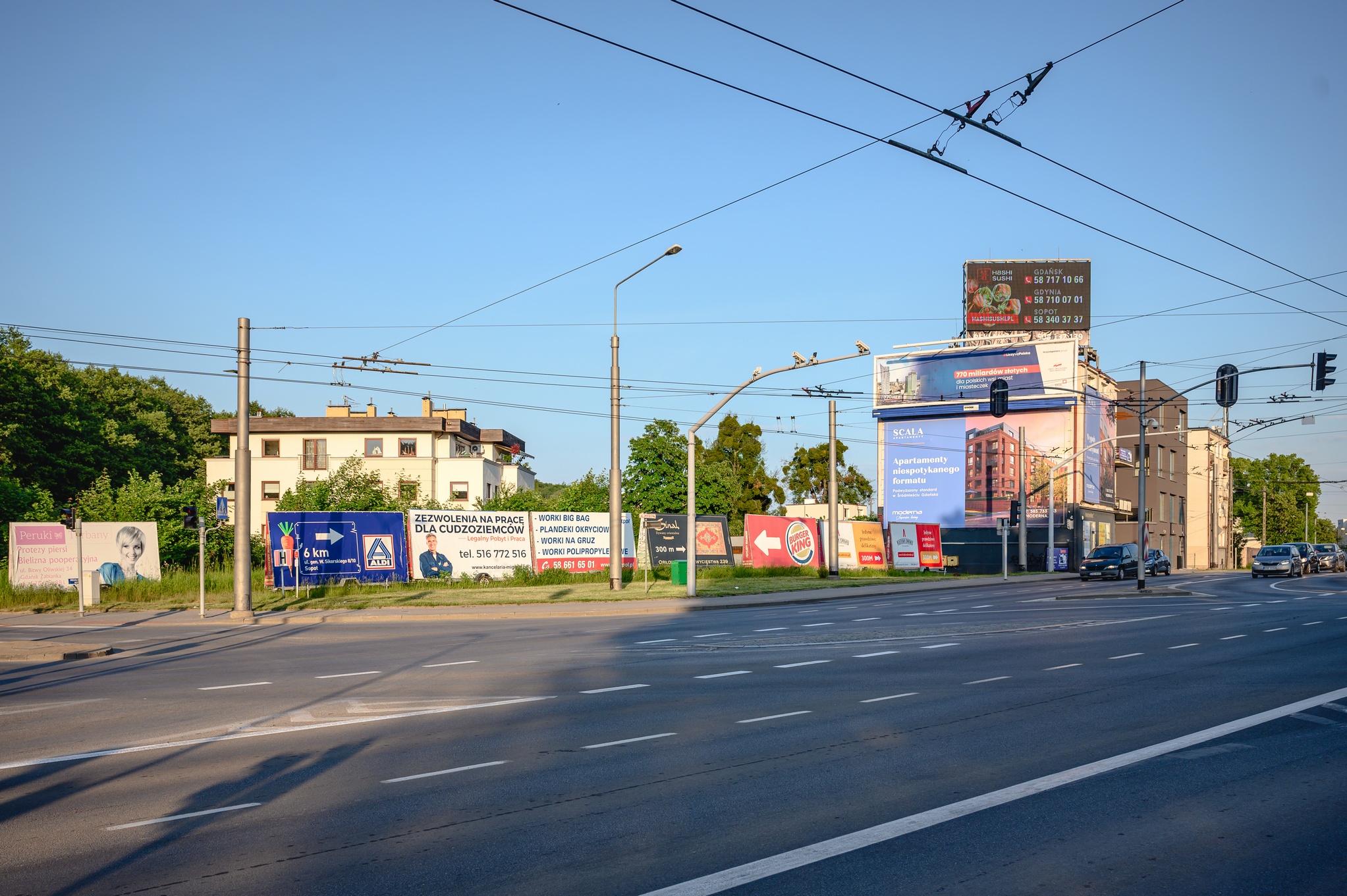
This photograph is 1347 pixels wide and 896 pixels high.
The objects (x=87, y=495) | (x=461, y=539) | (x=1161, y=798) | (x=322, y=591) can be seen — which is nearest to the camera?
(x=1161, y=798)

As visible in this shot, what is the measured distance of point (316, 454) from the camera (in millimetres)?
65625

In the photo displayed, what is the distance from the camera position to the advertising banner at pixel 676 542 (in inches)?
1631

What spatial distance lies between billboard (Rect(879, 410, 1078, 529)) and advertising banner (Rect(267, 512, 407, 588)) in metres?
44.6

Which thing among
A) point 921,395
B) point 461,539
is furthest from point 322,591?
point 921,395

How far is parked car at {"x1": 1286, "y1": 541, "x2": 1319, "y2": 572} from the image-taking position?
173 ft

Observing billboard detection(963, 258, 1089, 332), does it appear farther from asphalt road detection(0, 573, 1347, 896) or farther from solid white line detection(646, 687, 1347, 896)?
solid white line detection(646, 687, 1347, 896)

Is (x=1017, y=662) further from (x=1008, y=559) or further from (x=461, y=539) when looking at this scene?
(x=1008, y=559)

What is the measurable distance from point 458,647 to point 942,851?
13.6 m

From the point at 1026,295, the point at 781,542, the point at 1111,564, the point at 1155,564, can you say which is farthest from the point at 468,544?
the point at 1026,295

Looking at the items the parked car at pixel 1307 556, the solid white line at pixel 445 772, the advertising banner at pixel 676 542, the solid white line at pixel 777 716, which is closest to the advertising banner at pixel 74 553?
the advertising banner at pixel 676 542

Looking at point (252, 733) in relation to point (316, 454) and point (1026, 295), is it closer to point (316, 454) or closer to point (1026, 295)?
point (316, 454)

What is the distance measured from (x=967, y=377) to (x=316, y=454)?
159 feet

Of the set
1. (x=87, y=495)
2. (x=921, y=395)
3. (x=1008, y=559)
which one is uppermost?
(x=921, y=395)

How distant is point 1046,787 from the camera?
7676 millimetres
